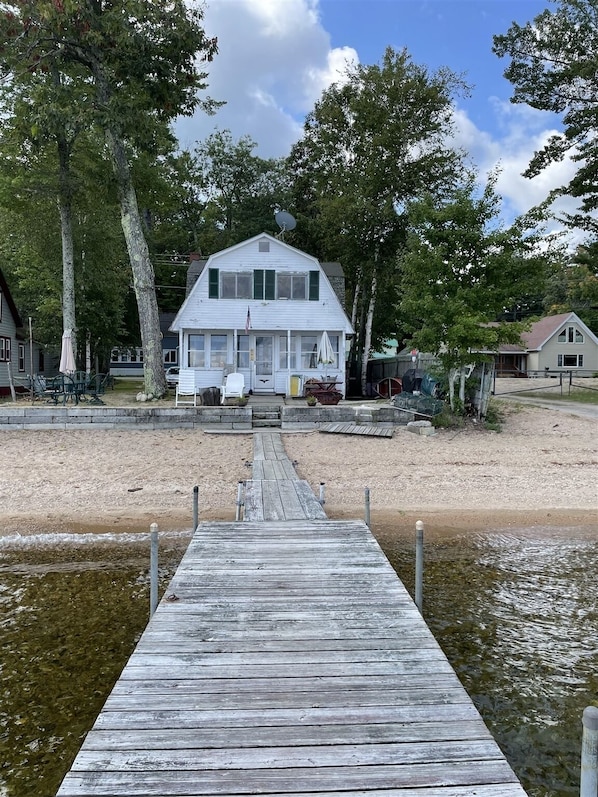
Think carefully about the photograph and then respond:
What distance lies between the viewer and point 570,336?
4188 cm

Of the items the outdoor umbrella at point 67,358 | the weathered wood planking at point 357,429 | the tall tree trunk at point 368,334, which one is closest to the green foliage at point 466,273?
the weathered wood planking at point 357,429

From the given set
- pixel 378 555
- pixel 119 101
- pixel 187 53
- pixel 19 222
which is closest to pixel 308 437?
pixel 378 555

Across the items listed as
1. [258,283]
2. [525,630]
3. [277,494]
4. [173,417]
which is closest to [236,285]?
[258,283]

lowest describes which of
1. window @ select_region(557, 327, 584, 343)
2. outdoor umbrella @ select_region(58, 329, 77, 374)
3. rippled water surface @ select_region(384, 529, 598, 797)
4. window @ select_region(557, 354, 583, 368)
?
rippled water surface @ select_region(384, 529, 598, 797)

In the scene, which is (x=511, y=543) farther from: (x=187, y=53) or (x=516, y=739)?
(x=187, y=53)

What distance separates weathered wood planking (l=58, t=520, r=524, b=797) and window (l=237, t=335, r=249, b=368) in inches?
636

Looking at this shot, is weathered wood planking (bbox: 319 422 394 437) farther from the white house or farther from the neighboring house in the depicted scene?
the neighboring house

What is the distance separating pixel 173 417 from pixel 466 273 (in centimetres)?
814

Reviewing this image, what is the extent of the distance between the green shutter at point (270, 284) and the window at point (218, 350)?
83.3 inches

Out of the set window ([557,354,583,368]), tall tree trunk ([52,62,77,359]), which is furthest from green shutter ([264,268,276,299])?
window ([557,354,583,368])

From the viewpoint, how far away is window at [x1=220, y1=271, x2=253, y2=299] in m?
20.2

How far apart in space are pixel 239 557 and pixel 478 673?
2.17 meters

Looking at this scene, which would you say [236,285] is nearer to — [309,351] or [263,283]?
[263,283]

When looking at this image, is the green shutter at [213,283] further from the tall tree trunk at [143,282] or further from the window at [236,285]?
the tall tree trunk at [143,282]
